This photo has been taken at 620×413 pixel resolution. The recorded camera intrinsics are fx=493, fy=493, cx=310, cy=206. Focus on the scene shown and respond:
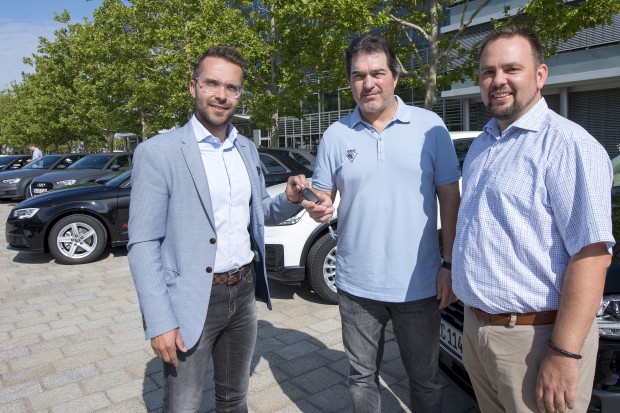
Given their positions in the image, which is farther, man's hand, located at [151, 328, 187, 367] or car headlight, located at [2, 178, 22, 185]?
car headlight, located at [2, 178, 22, 185]

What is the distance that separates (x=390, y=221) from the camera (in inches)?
84.7

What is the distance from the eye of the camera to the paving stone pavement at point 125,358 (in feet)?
10.3

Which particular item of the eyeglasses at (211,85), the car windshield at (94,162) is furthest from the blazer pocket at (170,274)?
the car windshield at (94,162)

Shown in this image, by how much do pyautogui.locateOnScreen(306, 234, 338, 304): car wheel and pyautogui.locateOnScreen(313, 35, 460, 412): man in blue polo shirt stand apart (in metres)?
2.43

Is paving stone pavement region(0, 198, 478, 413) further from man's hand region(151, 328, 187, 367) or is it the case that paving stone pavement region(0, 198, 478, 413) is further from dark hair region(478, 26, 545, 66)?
dark hair region(478, 26, 545, 66)

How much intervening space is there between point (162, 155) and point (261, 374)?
82.5 inches

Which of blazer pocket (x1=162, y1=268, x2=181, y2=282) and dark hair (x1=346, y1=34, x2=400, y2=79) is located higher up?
dark hair (x1=346, y1=34, x2=400, y2=79)

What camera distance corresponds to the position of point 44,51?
30.7 metres

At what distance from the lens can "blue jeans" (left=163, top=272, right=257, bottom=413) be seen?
2020 mm

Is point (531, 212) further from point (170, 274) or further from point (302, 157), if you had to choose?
point (302, 157)

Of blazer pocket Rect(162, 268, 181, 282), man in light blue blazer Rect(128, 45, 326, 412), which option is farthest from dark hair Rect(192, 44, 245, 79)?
blazer pocket Rect(162, 268, 181, 282)

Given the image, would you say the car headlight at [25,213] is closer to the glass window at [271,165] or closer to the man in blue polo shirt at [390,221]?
the glass window at [271,165]

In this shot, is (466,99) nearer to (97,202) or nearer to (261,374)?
(97,202)

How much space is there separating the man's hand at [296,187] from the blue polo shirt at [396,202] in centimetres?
19
